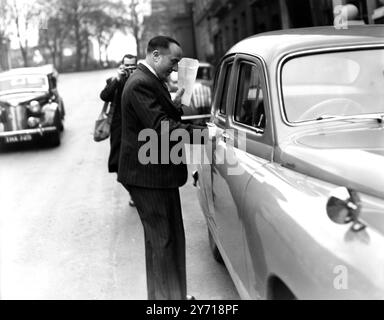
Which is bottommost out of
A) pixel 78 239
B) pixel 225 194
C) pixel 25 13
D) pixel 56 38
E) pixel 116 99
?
pixel 78 239

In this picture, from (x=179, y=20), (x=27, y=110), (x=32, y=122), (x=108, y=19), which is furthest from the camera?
(x=108, y=19)

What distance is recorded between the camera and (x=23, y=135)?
437 inches

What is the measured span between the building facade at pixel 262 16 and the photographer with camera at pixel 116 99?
4.48 metres

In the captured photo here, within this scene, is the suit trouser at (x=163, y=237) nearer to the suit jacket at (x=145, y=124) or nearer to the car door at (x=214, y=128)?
the suit jacket at (x=145, y=124)

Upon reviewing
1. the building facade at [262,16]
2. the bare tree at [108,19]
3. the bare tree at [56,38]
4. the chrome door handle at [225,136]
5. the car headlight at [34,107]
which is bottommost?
the chrome door handle at [225,136]

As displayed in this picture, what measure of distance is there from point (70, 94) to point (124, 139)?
24049 millimetres

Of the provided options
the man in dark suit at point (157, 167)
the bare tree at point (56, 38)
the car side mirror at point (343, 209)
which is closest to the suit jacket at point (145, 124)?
the man in dark suit at point (157, 167)

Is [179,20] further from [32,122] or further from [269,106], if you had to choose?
[269,106]

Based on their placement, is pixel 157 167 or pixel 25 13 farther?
pixel 25 13

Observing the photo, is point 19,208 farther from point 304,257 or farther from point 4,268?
point 304,257

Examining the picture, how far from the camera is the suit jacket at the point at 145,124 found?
2998 mm

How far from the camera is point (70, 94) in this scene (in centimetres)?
2630

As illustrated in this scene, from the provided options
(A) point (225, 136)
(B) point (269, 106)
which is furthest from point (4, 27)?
(B) point (269, 106)

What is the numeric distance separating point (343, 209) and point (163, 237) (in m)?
1.55
